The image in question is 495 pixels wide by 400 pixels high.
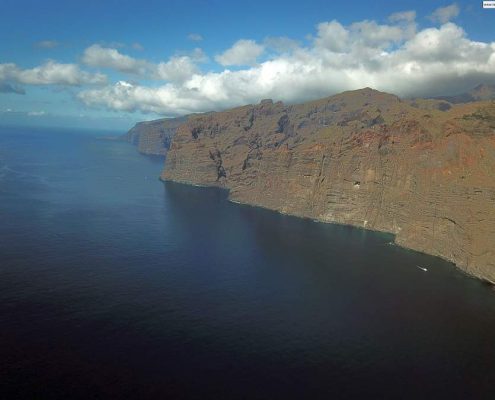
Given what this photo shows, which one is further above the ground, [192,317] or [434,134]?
[434,134]

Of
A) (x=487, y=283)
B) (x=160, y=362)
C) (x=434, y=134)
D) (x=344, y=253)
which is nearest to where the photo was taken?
(x=160, y=362)

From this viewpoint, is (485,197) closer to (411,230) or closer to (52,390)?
(411,230)

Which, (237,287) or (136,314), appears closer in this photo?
(136,314)

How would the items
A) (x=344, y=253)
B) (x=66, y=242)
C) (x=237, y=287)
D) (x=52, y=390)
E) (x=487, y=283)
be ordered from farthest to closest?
1. (x=344, y=253)
2. (x=66, y=242)
3. (x=487, y=283)
4. (x=237, y=287)
5. (x=52, y=390)

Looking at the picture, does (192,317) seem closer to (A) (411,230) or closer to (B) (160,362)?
(B) (160,362)

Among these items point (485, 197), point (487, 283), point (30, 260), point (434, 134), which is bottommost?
point (487, 283)

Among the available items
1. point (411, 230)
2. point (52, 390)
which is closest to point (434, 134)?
point (411, 230)
